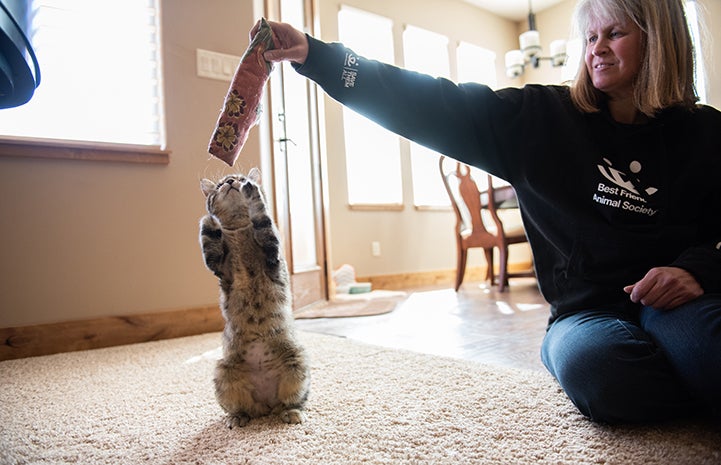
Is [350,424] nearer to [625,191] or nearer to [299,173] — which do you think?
[625,191]

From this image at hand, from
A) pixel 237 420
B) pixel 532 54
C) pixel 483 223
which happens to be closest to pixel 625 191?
pixel 237 420

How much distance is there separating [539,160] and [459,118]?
0.73 feet

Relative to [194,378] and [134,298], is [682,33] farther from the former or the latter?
[134,298]

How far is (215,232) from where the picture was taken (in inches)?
41.2

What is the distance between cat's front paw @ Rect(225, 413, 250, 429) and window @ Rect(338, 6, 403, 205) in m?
3.38

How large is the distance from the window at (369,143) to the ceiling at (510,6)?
1.70 metres

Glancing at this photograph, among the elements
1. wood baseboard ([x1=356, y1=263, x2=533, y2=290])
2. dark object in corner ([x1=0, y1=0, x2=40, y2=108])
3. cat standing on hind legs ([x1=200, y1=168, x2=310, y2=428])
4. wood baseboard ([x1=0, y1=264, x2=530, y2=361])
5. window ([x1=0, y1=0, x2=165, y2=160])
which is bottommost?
wood baseboard ([x1=356, y1=263, x2=533, y2=290])

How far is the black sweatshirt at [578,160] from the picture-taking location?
1028 mm

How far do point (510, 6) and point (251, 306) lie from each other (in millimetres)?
6118

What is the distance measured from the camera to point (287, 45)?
38.3 inches

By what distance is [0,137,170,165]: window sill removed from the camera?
1870 mm

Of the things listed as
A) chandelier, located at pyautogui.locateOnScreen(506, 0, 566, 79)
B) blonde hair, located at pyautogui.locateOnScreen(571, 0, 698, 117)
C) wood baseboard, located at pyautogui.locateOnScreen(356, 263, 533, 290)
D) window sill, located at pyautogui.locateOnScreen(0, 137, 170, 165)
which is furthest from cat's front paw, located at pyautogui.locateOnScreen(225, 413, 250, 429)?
chandelier, located at pyautogui.locateOnScreen(506, 0, 566, 79)

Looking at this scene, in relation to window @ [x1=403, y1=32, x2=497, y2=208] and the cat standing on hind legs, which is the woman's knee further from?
window @ [x1=403, y1=32, x2=497, y2=208]

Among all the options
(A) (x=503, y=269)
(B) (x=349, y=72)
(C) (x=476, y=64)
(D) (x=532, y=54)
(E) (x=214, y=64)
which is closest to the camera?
(B) (x=349, y=72)
